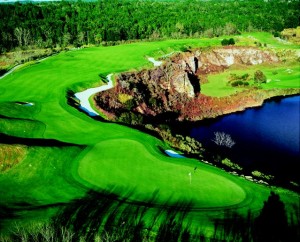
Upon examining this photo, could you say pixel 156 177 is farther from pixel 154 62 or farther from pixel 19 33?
pixel 19 33

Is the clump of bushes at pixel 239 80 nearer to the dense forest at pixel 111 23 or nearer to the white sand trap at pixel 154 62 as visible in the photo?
the white sand trap at pixel 154 62

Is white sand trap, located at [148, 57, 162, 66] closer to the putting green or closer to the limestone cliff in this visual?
the limestone cliff

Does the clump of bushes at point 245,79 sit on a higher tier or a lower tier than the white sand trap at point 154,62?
lower

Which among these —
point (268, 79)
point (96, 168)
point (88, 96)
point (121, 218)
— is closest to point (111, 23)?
point (268, 79)

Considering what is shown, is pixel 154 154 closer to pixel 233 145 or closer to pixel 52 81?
pixel 233 145

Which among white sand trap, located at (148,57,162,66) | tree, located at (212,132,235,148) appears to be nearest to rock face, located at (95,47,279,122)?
white sand trap, located at (148,57,162,66)

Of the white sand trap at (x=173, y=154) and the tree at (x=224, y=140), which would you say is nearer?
the white sand trap at (x=173, y=154)

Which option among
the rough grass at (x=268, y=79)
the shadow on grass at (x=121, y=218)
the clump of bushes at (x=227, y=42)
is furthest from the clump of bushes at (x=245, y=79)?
the shadow on grass at (x=121, y=218)
